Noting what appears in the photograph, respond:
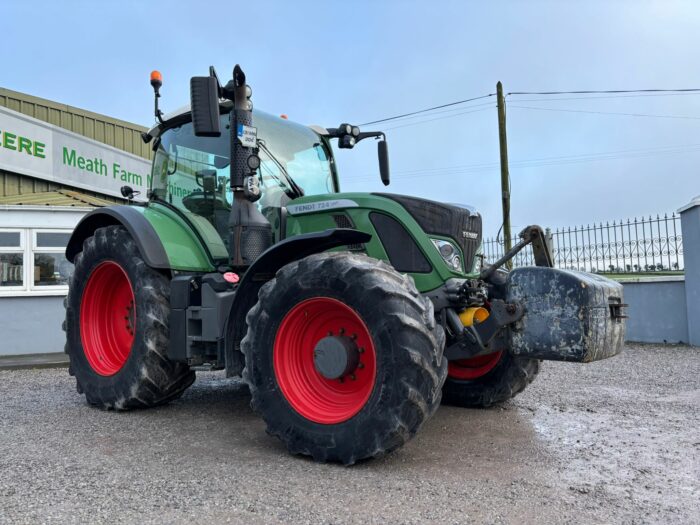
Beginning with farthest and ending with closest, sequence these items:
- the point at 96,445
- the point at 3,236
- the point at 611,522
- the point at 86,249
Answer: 1. the point at 3,236
2. the point at 86,249
3. the point at 96,445
4. the point at 611,522

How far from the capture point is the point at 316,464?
3.62m

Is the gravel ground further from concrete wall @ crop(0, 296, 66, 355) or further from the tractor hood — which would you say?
concrete wall @ crop(0, 296, 66, 355)

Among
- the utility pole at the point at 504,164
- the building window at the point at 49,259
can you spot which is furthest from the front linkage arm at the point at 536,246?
the utility pole at the point at 504,164

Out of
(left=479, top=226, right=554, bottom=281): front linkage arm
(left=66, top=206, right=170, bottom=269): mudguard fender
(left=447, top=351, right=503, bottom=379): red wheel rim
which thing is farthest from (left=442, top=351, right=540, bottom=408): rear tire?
(left=66, top=206, right=170, bottom=269): mudguard fender

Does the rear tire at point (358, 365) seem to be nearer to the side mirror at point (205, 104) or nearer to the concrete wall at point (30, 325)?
the side mirror at point (205, 104)

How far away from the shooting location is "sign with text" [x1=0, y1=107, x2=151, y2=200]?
11.2 meters

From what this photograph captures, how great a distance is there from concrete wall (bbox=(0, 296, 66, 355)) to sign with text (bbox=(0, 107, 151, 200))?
9.30 feet

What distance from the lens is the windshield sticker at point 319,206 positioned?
457cm

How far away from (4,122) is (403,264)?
31.9ft

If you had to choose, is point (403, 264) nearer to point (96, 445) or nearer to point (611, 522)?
point (611, 522)

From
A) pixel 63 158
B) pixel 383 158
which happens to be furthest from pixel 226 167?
pixel 63 158

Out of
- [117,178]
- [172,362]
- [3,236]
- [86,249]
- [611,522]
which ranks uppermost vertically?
[117,178]

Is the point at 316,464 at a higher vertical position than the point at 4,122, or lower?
lower

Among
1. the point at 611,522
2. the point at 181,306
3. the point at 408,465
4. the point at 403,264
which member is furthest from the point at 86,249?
the point at 611,522
